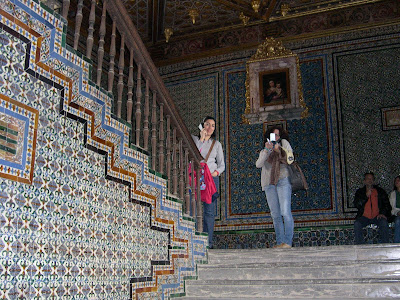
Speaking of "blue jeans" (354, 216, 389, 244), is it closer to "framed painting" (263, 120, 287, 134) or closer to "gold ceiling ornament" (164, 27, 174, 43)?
"framed painting" (263, 120, 287, 134)

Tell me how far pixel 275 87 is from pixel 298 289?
231 inches

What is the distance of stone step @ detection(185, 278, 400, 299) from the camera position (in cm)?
408

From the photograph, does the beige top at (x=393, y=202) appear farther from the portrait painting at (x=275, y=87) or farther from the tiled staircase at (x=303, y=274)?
the tiled staircase at (x=303, y=274)

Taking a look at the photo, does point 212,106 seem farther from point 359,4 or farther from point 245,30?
point 359,4

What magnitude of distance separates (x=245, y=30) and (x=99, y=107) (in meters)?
6.51

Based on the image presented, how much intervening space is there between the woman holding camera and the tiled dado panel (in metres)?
1.62

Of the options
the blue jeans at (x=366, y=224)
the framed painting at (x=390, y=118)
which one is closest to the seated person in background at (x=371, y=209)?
the blue jeans at (x=366, y=224)

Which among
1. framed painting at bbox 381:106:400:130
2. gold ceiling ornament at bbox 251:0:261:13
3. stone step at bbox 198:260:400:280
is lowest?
stone step at bbox 198:260:400:280

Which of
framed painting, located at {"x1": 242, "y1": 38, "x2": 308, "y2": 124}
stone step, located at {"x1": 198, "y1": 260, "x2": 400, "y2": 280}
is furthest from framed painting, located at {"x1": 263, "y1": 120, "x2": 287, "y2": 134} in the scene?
stone step, located at {"x1": 198, "y1": 260, "x2": 400, "y2": 280}

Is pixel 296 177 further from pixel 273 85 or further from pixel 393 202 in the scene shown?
pixel 273 85

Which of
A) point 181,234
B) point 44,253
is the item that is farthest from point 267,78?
point 44,253

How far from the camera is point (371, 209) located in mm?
8031

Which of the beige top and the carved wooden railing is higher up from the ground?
the carved wooden railing

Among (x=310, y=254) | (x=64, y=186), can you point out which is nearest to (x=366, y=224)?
(x=310, y=254)
